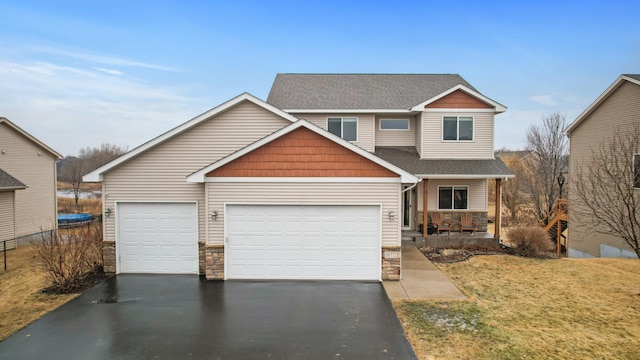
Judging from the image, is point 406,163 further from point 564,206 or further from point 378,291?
point 564,206

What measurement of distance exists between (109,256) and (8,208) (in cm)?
981

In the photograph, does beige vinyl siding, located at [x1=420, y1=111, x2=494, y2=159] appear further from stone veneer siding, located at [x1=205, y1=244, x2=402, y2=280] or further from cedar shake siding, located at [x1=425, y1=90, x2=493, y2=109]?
stone veneer siding, located at [x1=205, y1=244, x2=402, y2=280]

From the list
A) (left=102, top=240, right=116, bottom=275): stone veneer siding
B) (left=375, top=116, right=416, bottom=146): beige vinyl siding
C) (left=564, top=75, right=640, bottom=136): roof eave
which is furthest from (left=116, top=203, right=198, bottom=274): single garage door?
(left=564, top=75, right=640, bottom=136): roof eave

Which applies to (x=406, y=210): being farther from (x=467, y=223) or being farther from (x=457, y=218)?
(x=467, y=223)

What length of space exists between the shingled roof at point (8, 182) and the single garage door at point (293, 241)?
12555 mm

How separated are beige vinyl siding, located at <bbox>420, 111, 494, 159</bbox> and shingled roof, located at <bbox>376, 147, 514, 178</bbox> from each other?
314 mm

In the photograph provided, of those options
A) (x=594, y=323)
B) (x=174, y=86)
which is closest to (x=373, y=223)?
(x=594, y=323)

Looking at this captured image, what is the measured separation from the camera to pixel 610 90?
576 inches

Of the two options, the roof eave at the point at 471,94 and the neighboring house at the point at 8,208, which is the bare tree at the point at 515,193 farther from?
the neighboring house at the point at 8,208

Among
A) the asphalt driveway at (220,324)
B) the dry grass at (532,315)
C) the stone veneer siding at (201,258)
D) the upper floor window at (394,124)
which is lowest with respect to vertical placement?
the asphalt driveway at (220,324)

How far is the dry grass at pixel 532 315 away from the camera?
19.6 ft

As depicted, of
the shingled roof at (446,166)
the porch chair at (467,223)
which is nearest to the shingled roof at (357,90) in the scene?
the shingled roof at (446,166)

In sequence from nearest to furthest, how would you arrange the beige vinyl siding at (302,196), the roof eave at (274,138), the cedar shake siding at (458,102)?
the roof eave at (274,138), the beige vinyl siding at (302,196), the cedar shake siding at (458,102)

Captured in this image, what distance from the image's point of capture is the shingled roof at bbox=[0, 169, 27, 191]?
15.2 m
